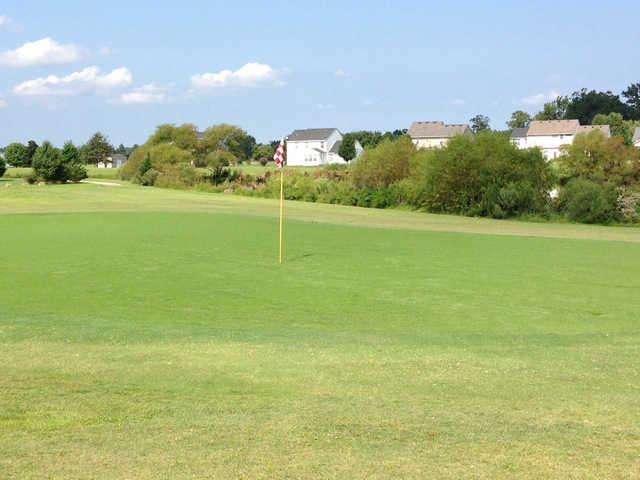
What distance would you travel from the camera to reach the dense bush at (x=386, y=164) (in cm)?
6281

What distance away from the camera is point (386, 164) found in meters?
63.2

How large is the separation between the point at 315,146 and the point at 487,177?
91.7m

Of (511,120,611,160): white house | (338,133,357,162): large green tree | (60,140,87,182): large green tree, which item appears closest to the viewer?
(60,140,87,182): large green tree

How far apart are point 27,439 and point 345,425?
266cm

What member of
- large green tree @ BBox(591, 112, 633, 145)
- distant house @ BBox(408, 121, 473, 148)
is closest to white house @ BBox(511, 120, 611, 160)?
large green tree @ BBox(591, 112, 633, 145)

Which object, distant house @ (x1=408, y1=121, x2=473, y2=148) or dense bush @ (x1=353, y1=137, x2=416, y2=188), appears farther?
distant house @ (x1=408, y1=121, x2=473, y2=148)

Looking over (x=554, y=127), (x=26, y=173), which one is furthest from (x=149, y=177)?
(x=554, y=127)

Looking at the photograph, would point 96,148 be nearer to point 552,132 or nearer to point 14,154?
point 14,154

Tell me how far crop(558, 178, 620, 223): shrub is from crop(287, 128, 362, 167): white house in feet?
297

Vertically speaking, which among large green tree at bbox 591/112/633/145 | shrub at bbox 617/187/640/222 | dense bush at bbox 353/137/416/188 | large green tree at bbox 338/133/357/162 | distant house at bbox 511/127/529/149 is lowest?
shrub at bbox 617/187/640/222

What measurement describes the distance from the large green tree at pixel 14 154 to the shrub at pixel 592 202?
84424 mm

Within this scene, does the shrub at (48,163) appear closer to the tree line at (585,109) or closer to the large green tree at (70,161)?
the large green tree at (70,161)

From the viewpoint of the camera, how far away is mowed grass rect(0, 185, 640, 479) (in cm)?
527

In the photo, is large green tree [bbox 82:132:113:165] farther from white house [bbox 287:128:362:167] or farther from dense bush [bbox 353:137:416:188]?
dense bush [bbox 353:137:416:188]
